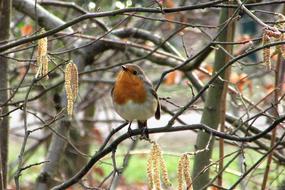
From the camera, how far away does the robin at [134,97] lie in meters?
3.82

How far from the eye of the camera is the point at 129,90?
386 centimetres

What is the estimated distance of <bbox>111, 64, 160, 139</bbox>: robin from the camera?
150 inches

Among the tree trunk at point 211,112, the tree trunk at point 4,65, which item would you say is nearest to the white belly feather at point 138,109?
the tree trunk at point 211,112

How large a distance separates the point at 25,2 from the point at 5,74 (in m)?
0.90

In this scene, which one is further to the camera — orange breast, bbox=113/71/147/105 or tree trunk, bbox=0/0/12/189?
orange breast, bbox=113/71/147/105

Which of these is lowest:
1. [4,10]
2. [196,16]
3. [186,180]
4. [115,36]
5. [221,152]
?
[186,180]

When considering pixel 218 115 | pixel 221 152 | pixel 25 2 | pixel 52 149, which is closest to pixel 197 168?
pixel 218 115

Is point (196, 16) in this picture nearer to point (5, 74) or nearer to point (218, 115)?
point (218, 115)

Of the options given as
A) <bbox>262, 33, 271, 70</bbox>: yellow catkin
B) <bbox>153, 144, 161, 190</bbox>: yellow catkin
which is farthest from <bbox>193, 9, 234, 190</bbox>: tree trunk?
<bbox>153, 144, 161, 190</bbox>: yellow catkin

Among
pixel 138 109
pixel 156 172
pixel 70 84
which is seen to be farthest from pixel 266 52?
pixel 138 109

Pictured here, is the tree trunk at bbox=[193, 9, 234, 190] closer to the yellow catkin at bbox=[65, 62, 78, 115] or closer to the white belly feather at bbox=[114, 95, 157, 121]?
A: the white belly feather at bbox=[114, 95, 157, 121]

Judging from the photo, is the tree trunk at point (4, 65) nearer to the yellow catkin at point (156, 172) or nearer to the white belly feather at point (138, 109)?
the white belly feather at point (138, 109)

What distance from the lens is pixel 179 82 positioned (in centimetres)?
656

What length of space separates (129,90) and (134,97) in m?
0.05
